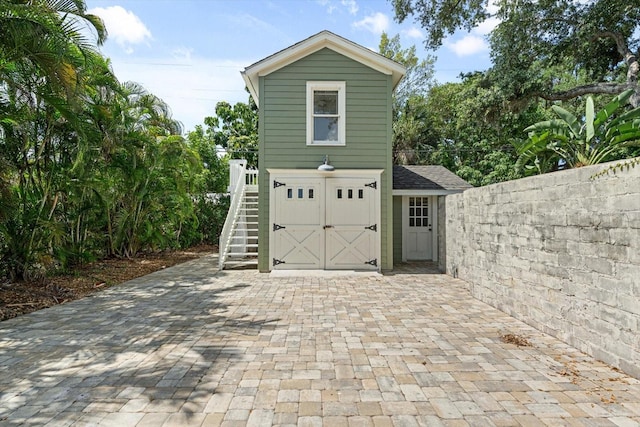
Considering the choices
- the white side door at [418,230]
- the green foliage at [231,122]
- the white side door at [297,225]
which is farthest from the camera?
the green foliage at [231,122]

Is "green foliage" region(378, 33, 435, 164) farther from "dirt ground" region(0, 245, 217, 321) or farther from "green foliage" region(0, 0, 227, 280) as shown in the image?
"dirt ground" region(0, 245, 217, 321)

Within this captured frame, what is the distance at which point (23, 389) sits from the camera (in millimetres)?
2725

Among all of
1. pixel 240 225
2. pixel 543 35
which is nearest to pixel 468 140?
pixel 543 35

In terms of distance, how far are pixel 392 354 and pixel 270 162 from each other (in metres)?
5.72

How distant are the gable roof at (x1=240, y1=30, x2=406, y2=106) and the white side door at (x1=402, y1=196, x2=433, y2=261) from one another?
3701mm

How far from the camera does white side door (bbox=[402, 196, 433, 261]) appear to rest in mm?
10219

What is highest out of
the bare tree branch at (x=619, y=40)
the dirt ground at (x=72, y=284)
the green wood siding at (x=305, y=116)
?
the bare tree branch at (x=619, y=40)

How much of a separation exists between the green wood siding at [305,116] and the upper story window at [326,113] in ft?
0.39

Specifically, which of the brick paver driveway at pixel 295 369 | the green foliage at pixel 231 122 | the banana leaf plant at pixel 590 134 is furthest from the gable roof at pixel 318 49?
the green foliage at pixel 231 122

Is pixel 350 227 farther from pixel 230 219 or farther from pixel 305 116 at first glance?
pixel 230 219

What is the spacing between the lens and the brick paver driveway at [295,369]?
7.84 feet

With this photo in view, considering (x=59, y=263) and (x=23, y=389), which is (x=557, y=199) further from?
(x=59, y=263)

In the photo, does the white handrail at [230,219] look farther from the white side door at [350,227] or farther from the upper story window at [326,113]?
the upper story window at [326,113]

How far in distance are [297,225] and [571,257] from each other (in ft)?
18.0
